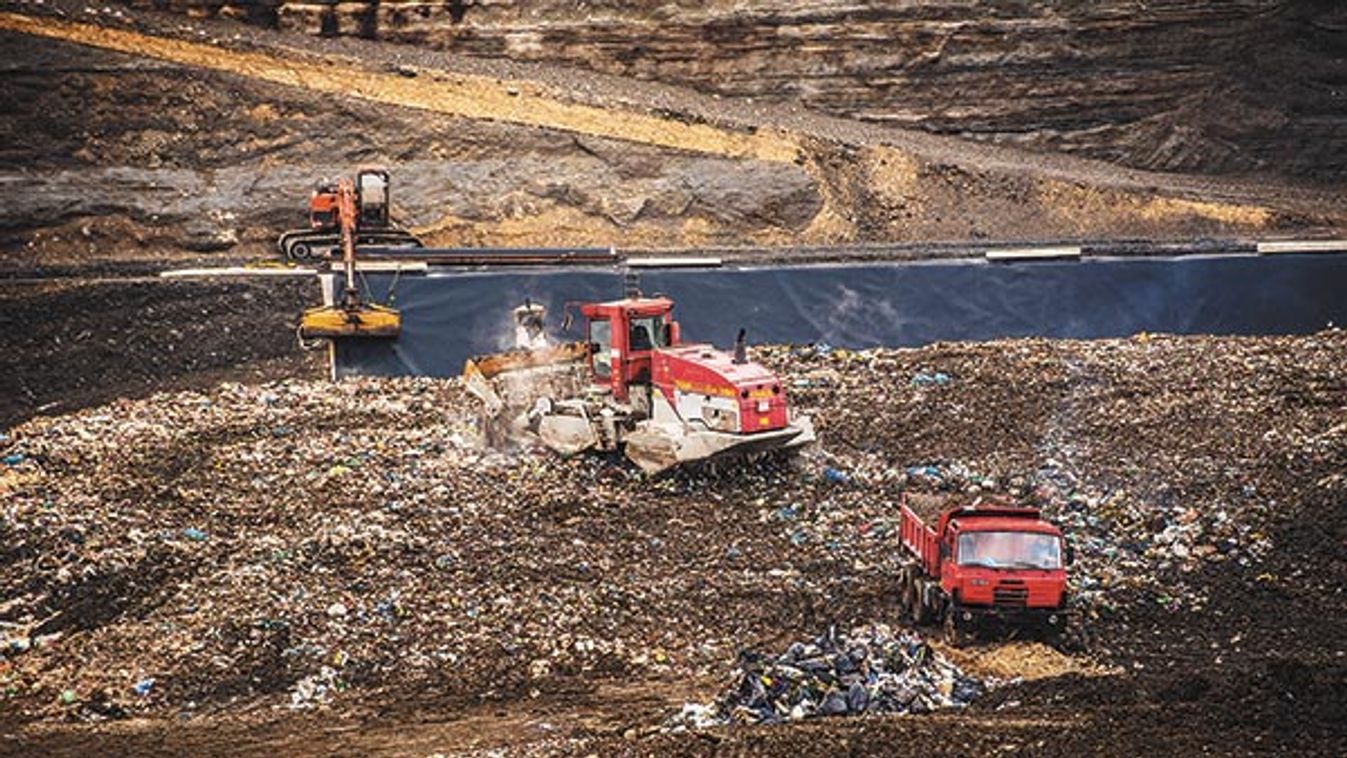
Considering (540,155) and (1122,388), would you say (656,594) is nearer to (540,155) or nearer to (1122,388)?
(1122,388)

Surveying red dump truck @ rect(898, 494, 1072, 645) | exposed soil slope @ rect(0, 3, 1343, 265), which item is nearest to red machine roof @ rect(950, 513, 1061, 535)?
red dump truck @ rect(898, 494, 1072, 645)

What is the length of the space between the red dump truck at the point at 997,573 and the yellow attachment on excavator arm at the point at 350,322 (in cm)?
1086

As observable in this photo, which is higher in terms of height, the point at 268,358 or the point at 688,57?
the point at 688,57

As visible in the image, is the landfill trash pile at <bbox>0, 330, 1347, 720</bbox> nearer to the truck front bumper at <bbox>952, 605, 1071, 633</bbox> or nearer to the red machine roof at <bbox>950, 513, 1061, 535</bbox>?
the truck front bumper at <bbox>952, 605, 1071, 633</bbox>

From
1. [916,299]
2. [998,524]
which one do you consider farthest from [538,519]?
[916,299]

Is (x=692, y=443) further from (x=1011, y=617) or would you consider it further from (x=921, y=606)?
(x=1011, y=617)

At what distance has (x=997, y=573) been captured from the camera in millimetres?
14461

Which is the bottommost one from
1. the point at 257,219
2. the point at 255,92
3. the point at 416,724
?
the point at 416,724

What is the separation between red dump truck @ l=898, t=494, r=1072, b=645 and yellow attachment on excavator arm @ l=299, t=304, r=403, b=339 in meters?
10.9

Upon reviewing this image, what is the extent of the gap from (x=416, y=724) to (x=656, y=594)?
10.6ft

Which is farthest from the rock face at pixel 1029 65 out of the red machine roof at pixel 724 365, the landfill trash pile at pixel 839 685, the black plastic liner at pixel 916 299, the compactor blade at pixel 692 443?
the landfill trash pile at pixel 839 685

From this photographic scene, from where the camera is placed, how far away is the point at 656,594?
637 inches

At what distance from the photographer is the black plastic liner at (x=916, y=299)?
979 inches

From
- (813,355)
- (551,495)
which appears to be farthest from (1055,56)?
(551,495)
